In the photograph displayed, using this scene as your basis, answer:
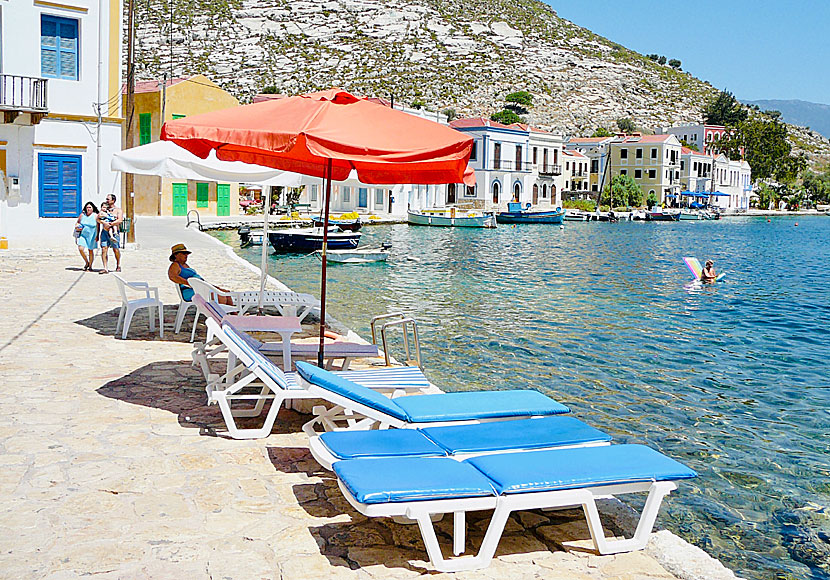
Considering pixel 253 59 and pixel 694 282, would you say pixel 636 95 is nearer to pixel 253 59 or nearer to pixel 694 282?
pixel 253 59

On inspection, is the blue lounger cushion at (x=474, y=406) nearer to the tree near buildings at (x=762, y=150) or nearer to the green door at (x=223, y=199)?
the green door at (x=223, y=199)

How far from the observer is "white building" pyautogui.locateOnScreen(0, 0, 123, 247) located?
21.0 metres

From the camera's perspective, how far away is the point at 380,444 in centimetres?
455

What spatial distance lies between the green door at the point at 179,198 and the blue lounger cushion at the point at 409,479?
134 feet

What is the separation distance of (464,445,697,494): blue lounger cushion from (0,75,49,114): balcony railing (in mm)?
19873

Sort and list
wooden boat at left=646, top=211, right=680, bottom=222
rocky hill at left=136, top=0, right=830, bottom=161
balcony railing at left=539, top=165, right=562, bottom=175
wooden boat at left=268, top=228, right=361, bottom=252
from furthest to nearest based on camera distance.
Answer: rocky hill at left=136, top=0, right=830, bottom=161 < wooden boat at left=646, top=211, right=680, bottom=222 < balcony railing at left=539, top=165, right=562, bottom=175 < wooden boat at left=268, top=228, right=361, bottom=252

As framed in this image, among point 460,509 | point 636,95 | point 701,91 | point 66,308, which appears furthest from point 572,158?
point 460,509

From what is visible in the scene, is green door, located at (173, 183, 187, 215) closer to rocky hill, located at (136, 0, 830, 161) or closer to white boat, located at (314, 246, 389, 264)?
white boat, located at (314, 246, 389, 264)

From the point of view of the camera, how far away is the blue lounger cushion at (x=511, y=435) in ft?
15.2

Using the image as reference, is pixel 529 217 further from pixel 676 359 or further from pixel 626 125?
pixel 626 125

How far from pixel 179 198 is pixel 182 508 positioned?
40676mm

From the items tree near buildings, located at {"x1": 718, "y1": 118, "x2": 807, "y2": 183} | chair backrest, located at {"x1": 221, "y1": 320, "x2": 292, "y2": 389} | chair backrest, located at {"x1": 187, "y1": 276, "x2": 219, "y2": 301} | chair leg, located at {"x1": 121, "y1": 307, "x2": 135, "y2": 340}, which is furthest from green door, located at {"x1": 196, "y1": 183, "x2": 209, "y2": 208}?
tree near buildings, located at {"x1": 718, "y1": 118, "x2": 807, "y2": 183}

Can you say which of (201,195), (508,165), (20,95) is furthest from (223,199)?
(508,165)

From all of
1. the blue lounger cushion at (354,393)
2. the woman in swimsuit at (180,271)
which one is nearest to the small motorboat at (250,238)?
the woman in swimsuit at (180,271)
